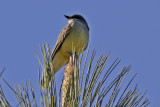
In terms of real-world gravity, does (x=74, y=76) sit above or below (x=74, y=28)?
below

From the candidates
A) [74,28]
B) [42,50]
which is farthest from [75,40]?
[42,50]

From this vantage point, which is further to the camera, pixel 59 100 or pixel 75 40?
pixel 75 40

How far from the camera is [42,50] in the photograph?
6.94ft

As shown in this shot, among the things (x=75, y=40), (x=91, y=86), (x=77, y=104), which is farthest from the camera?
(x=75, y=40)

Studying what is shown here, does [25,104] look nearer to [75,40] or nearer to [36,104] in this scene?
[36,104]

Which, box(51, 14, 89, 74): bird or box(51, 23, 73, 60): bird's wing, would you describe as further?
box(51, 23, 73, 60): bird's wing

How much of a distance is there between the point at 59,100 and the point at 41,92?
131mm

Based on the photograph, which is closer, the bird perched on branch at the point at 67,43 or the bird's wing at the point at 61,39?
the bird perched on branch at the point at 67,43

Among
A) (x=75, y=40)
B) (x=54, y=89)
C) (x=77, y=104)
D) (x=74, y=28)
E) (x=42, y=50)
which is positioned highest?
(x=74, y=28)

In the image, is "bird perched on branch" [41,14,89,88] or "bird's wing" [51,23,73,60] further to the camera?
"bird's wing" [51,23,73,60]

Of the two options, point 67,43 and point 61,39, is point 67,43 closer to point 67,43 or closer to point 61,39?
point 67,43

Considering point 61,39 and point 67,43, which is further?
point 61,39

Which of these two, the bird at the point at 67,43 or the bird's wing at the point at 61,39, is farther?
the bird's wing at the point at 61,39

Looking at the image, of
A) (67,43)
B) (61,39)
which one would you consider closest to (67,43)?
(67,43)
